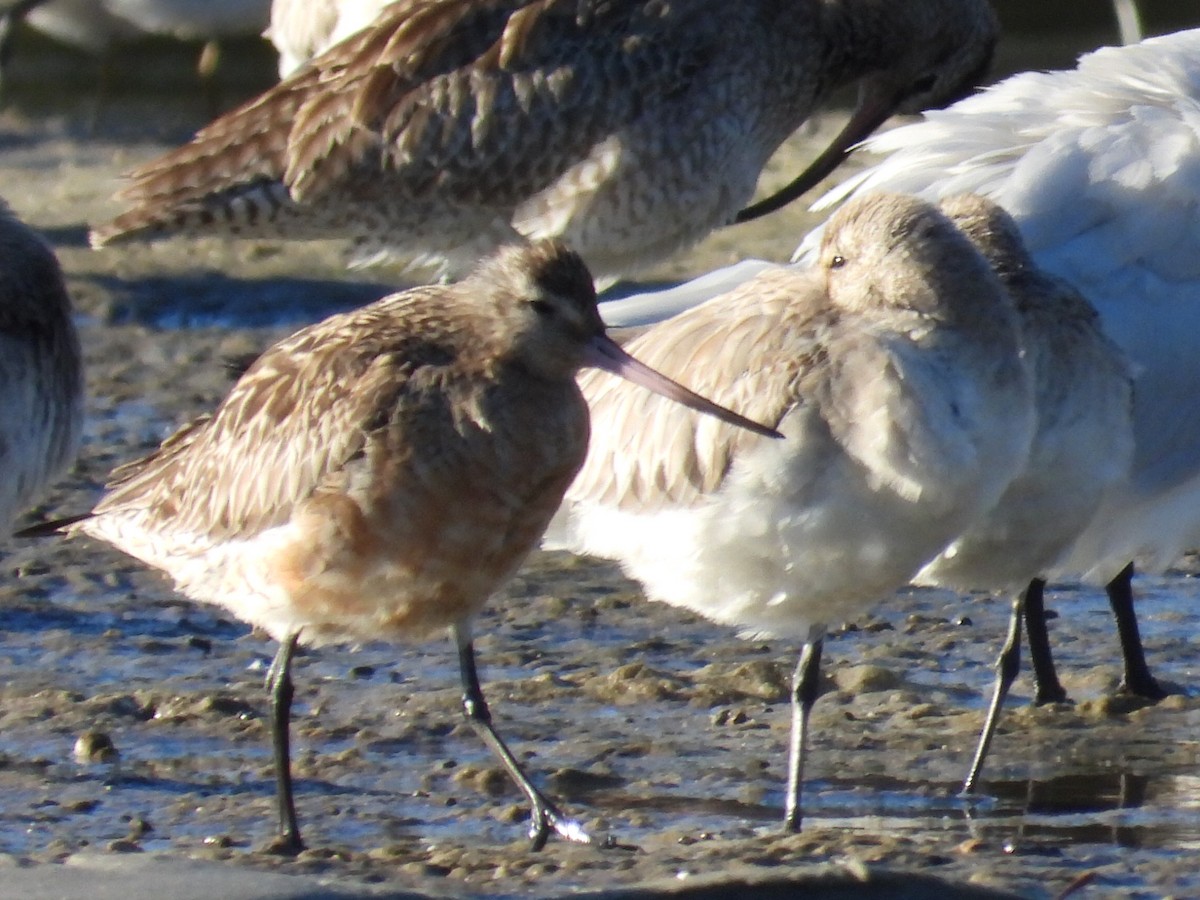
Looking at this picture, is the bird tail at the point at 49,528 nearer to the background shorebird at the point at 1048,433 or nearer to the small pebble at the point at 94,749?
the small pebble at the point at 94,749

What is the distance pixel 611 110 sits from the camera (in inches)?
264

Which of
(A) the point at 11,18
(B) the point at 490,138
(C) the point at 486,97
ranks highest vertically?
(A) the point at 11,18

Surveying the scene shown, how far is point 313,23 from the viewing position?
930 centimetres

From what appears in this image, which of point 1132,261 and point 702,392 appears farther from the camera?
point 1132,261

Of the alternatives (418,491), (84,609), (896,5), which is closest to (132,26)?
(896,5)

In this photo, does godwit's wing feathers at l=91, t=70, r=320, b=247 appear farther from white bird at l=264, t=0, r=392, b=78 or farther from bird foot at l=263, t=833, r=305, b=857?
bird foot at l=263, t=833, r=305, b=857

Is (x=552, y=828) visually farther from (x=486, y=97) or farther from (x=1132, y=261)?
(x=486, y=97)

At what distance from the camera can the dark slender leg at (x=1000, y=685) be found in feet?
16.0

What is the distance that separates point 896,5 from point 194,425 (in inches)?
131

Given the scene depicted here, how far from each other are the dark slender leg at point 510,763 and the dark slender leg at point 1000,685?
0.85 m

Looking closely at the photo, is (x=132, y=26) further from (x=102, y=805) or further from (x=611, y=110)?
(x=102, y=805)

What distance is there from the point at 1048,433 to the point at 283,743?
1577 millimetres

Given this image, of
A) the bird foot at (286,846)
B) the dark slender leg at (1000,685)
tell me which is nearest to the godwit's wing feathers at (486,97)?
the dark slender leg at (1000,685)

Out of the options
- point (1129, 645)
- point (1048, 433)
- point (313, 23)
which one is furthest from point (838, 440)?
point (313, 23)
